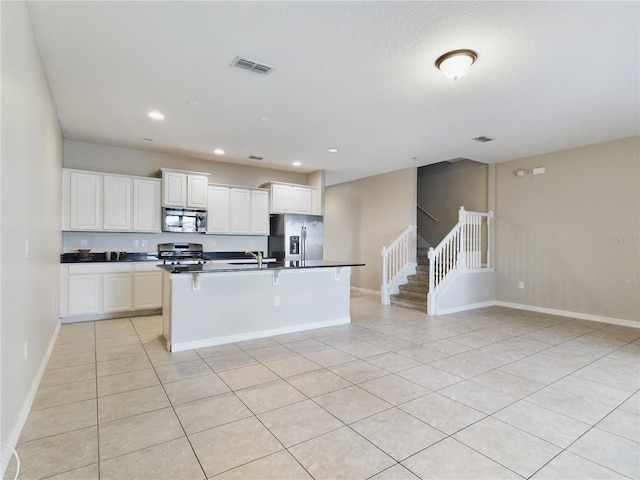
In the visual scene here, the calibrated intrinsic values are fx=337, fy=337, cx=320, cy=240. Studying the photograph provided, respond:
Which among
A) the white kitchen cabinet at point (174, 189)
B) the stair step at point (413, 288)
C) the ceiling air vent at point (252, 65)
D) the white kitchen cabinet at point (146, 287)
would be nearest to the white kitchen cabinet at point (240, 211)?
the white kitchen cabinet at point (174, 189)

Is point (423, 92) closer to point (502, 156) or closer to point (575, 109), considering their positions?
point (575, 109)

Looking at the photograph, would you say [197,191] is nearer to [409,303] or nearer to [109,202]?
[109,202]

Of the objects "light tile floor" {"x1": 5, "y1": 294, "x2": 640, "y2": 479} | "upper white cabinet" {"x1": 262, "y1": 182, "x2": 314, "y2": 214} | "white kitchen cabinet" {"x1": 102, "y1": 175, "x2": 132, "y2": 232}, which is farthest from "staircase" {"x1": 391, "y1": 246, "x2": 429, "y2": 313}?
"white kitchen cabinet" {"x1": 102, "y1": 175, "x2": 132, "y2": 232}

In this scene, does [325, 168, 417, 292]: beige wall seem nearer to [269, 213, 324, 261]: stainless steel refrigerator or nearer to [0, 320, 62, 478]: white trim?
[269, 213, 324, 261]: stainless steel refrigerator

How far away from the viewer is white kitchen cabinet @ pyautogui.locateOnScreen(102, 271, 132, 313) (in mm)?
5144

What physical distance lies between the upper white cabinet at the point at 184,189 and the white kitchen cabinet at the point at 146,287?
3.64 feet

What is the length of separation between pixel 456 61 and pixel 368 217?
555 centimetres

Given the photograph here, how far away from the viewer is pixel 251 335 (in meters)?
4.20

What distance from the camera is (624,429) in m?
2.27

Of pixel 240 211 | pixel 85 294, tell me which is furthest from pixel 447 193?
pixel 85 294

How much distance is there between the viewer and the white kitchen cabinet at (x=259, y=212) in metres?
6.62

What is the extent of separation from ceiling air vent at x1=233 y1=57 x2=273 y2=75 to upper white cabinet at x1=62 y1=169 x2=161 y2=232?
3.44 metres

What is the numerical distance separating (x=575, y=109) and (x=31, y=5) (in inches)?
204

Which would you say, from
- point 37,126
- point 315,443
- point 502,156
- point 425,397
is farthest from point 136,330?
point 502,156
